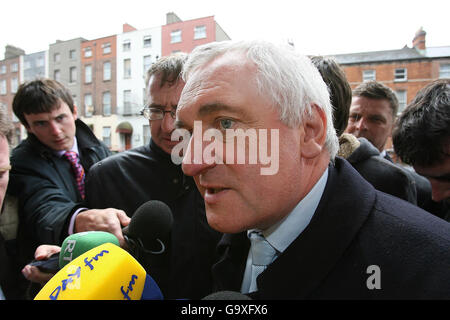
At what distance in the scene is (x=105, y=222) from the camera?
1.29 meters

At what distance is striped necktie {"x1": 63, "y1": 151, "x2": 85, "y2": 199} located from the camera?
2.26m

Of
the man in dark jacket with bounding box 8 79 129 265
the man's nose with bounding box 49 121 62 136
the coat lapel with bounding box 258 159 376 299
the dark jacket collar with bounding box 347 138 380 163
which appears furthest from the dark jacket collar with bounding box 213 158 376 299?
the man's nose with bounding box 49 121 62 136

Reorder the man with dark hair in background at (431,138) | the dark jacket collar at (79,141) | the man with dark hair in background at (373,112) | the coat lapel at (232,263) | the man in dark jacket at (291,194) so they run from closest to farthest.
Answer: the man in dark jacket at (291,194)
the coat lapel at (232,263)
the man with dark hair in background at (431,138)
the dark jacket collar at (79,141)
the man with dark hair in background at (373,112)

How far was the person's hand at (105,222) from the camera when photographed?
1259 millimetres

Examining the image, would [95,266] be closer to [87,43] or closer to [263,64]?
[263,64]

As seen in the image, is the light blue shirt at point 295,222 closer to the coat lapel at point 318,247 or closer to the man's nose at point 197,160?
the coat lapel at point 318,247

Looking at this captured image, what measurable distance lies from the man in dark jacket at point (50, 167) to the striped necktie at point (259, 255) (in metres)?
0.62

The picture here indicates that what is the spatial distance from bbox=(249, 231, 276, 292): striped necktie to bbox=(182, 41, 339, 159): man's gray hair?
0.42 metres

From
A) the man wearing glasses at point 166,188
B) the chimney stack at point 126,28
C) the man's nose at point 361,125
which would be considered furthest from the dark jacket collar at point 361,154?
the chimney stack at point 126,28

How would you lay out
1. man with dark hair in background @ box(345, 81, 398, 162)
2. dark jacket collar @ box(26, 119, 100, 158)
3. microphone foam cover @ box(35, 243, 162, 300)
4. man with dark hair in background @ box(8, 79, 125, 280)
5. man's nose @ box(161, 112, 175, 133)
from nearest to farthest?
microphone foam cover @ box(35, 243, 162, 300)
man with dark hair in background @ box(8, 79, 125, 280)
man's nose @ box(161, 112, 175, 133)
dark jacket collar @ box(26, 119, 100, 158)
man with dark hair in background @ box(345, 81, 398, 162)

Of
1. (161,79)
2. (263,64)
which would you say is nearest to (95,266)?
(263,64)

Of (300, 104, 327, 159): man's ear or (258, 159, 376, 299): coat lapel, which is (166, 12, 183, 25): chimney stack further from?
(258, 159, 376, 299): coat lapel
